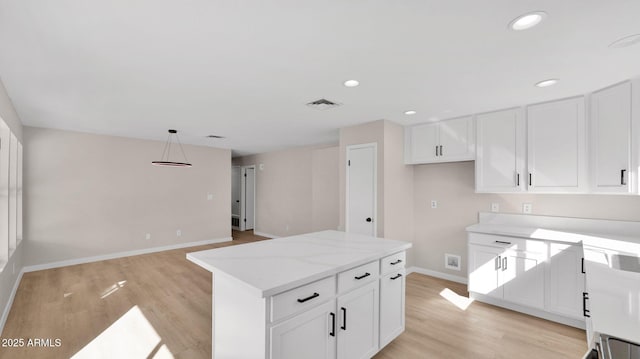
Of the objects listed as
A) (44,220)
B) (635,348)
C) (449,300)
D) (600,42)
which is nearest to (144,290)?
(44,220)

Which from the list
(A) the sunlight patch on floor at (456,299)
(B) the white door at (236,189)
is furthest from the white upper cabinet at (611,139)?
(B) the white door at (236,189)

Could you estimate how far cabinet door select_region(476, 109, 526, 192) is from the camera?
322cm

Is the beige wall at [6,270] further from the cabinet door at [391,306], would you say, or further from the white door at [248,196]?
the white door at [248,196]

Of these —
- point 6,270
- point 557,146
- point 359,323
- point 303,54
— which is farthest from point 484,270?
point 6,270

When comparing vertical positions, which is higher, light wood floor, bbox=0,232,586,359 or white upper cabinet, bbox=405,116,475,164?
white upper cabinet, bbox=405,116,475,164

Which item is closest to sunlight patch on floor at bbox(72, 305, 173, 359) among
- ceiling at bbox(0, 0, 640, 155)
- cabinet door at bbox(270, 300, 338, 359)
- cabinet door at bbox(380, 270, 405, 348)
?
cabinet door at bbox(270, 300, 338, 359)

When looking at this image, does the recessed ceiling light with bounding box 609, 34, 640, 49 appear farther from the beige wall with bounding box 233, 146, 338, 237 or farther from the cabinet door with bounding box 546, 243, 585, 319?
the beige wall with bounding box 233, 146, 338, 237

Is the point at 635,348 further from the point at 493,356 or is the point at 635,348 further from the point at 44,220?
the point at 44,220

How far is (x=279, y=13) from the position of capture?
5.03 ft

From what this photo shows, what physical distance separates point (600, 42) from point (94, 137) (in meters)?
6.78

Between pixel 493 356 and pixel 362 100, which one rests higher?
pixel 362 100

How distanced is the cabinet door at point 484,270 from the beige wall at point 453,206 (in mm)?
632

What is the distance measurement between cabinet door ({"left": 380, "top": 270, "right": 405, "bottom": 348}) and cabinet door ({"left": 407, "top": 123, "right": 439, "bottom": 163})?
6.92ft

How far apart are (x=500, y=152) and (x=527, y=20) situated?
214 centimetres
